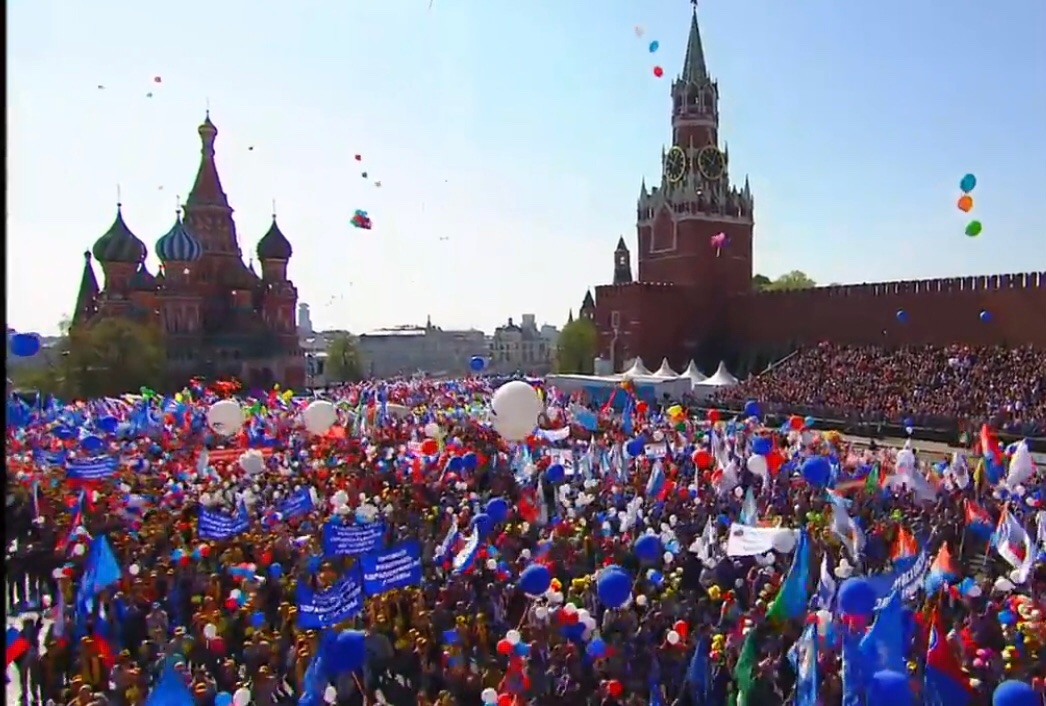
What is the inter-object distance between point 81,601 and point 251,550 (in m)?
1.82

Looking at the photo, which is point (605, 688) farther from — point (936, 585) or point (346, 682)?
point (936, 585)

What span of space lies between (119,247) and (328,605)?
1724 inches

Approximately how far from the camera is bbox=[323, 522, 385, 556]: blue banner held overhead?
9648 millimetres

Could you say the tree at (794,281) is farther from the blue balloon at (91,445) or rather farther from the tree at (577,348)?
the blue balloon at (91,445)

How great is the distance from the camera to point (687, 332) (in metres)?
46.9

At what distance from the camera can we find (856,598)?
23.0ft

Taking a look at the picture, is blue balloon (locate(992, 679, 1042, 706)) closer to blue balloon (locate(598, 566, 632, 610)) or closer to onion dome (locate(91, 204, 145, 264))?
blue balloon (locate(598, 566, 632, 610))

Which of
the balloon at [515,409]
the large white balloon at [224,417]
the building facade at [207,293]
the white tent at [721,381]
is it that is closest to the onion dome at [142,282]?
the building facade at [207,293]

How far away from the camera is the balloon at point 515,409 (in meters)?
15.9

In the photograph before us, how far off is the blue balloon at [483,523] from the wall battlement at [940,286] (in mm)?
27720

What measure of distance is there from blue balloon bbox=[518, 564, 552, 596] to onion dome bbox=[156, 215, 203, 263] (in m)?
42.0

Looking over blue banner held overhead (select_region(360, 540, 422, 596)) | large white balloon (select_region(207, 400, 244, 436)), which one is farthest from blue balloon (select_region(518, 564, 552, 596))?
large white balloon (select_region(207, 400, 244, 436))

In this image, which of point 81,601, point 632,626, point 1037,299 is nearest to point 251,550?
point 81,601

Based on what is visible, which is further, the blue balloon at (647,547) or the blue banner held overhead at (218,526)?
the blue banner held overhead at (218,526)
